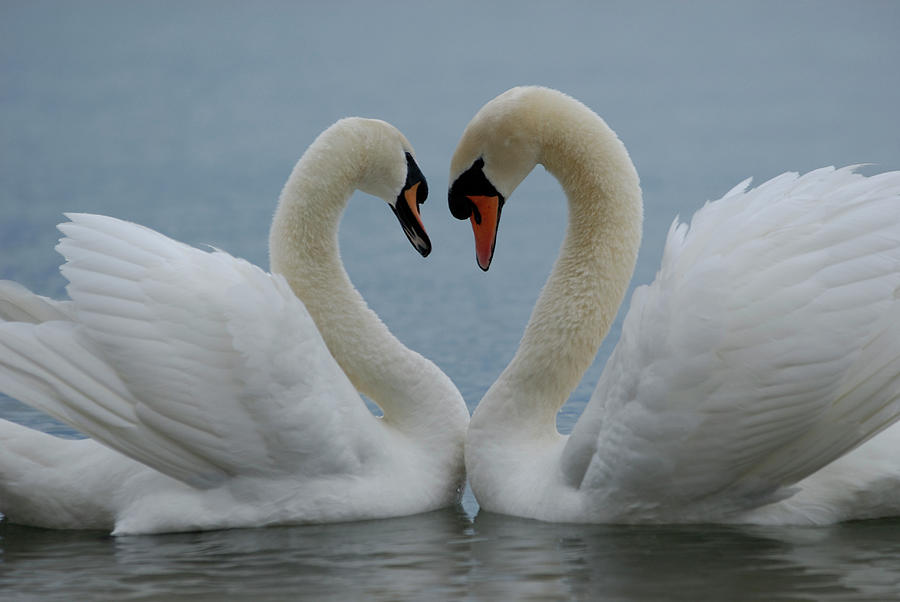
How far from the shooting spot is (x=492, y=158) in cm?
655

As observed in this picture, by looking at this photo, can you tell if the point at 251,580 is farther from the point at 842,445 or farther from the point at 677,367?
the point at 842,445

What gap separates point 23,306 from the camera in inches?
237

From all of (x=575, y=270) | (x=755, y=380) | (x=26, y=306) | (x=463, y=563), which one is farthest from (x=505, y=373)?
(x=26, y=306)

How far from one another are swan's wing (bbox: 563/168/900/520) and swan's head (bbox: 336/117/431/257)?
1.73 meters

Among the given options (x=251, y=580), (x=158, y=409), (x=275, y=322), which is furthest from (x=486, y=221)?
(x=251, y=580)

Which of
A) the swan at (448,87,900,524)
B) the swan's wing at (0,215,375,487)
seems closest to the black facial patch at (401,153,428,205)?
the swan's wing at (0,215,375,487)

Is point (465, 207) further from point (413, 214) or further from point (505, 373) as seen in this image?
point (505, 373)

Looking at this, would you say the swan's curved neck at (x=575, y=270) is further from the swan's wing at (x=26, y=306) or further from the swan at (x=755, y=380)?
the swan's wing at (x=26, y=306)

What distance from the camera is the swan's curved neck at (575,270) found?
6.46 m

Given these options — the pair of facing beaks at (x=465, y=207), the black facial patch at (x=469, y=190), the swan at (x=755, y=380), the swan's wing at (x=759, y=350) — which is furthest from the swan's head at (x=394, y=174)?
the swan's wing at (x=759, y=350)

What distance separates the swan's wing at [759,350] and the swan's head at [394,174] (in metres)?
1.73

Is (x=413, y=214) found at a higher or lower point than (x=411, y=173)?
lower

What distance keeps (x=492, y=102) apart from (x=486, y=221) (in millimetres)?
579

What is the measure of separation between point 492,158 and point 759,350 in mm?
2011
